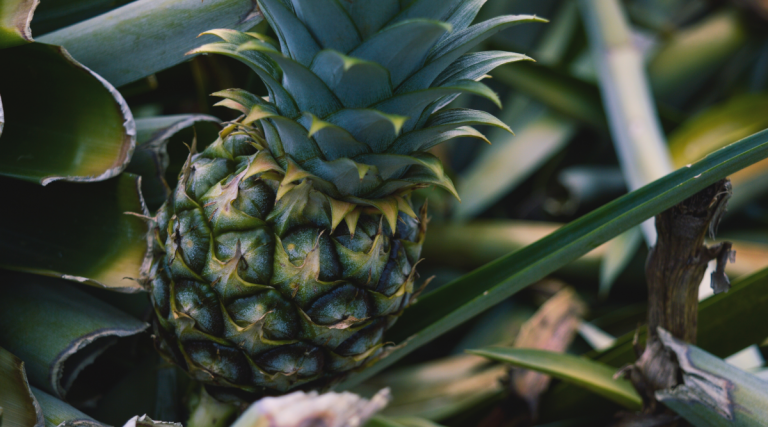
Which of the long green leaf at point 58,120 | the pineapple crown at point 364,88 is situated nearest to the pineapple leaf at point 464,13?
the pineapple crown at point 364,88

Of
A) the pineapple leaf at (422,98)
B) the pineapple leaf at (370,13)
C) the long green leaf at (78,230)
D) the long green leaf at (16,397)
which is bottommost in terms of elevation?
the long green leaf at (16,397)

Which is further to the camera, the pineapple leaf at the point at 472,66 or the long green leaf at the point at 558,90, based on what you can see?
the long green leaf at the point at 558,90

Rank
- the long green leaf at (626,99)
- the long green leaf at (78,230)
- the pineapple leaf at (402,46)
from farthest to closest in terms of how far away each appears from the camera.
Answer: the long green leaf at (626,99) < the long green leaf at (78,230) < the pineapple leaf at (402,46)

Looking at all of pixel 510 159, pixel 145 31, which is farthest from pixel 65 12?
pixel 510 159

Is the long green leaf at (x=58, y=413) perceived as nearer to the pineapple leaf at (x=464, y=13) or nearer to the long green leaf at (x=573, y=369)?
the long green leaf at (x=573, y=369)

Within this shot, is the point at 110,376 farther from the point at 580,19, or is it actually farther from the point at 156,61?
the point at 580,19

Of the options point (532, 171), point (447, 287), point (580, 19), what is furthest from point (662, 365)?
point (580, 19)
